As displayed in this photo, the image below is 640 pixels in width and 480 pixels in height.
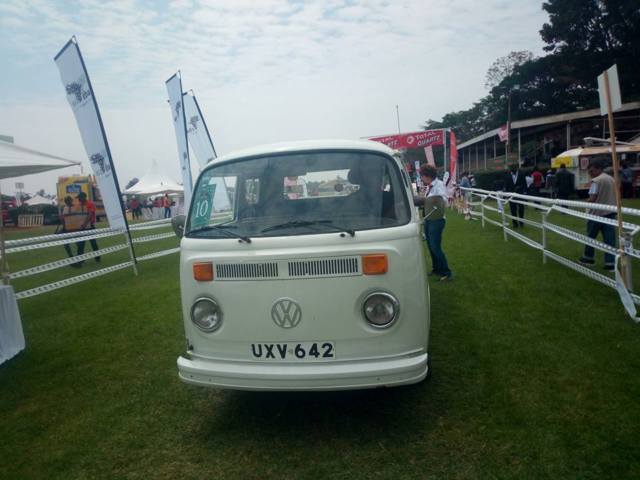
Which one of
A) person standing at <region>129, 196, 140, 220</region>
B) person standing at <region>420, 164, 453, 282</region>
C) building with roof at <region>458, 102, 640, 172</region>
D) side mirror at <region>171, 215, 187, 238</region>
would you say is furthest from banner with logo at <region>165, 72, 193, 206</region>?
building with roof at <region>458, 102, 640, 172</region>

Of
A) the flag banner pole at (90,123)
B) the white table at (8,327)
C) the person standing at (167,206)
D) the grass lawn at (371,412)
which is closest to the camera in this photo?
the grass lawn at (371,412)

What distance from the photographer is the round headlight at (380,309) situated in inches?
127

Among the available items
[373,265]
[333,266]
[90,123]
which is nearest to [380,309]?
[373,265]

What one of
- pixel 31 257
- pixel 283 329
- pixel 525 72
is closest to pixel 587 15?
pixel 525 72

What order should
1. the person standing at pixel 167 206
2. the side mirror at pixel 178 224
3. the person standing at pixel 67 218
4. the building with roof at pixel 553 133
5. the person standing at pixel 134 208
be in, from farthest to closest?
1. the person standing at pixel 134 208
2. the building with roof at pixel 553 133
3. the person standing at pixel 167 206
4. the person standing at pixel 67 218
5. the side mirror at pixel 178 224

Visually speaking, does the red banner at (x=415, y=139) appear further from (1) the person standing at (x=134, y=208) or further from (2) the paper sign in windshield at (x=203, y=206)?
(1) the person standing at (x=134, y=208)

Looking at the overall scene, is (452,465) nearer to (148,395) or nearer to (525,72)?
(148,395)

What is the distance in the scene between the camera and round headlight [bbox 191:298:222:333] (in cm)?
343

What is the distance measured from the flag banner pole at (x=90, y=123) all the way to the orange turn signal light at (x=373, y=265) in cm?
801

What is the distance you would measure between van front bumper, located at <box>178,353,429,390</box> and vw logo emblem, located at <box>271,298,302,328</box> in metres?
0.29

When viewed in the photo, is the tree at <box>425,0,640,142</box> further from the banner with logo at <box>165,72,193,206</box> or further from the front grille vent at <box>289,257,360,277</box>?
the front grille vent at <box>289,257,360,277</box>

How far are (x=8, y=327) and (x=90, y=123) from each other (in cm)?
537

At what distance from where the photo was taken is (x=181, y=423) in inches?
149

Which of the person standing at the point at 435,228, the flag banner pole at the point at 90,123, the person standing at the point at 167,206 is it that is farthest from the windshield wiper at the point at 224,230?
the person standing at the point at 167,206
